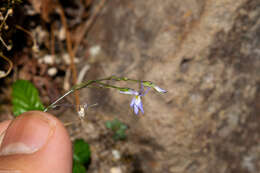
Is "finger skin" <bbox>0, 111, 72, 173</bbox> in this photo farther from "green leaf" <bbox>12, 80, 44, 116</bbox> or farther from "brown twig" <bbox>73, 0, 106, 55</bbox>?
"brown twig" <bbox>73, 0, 106, 55</bbox>

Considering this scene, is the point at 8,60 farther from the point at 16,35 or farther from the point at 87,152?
the point at 87,152

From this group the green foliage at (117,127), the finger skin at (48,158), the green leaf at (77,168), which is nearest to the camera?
the finger skin at (48,158)

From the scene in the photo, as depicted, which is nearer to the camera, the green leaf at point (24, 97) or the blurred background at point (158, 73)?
the green leaf at point (24, 97)

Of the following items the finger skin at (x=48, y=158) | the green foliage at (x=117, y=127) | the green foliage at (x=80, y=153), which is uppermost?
the green foliage at (x=117, y=127)

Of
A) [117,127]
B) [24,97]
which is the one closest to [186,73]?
[117,127]

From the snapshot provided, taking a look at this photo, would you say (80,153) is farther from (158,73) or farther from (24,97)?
(158,73)

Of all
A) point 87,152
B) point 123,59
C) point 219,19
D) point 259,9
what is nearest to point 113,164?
point 87,152

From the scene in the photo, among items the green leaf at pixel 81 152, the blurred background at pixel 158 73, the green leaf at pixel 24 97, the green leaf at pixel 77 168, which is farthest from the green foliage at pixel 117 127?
the green leaf at pixel 24 97

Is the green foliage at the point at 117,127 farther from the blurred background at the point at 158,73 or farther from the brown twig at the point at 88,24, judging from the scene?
the brown twig at the point at 88,24

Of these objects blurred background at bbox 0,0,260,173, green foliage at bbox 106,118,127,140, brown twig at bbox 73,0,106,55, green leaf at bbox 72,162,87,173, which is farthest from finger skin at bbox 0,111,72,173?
brown twig at bbox 73,0,106,55
